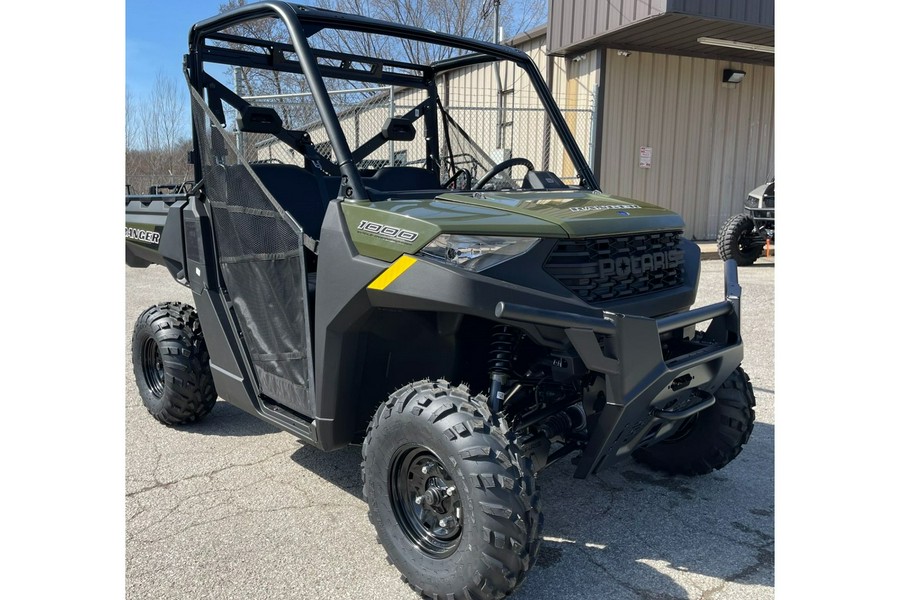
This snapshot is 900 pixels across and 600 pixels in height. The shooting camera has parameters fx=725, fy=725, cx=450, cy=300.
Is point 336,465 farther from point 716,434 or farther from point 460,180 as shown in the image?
point 716,434

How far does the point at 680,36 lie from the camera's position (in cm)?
1173

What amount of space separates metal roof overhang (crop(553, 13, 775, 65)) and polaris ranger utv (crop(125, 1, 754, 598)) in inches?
313

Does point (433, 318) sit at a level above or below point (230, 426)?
above

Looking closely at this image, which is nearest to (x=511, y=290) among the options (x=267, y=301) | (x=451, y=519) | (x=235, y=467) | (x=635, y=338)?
(x=635, y=338)

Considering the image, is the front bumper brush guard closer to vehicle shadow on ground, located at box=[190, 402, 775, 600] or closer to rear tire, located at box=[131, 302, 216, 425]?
vehicle shadow on ground, located at box=[190, 402, 775, 600]

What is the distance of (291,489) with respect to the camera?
11.4 ft

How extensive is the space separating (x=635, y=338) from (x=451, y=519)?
0.90 metres

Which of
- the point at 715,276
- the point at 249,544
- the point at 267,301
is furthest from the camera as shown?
the point at 715,276

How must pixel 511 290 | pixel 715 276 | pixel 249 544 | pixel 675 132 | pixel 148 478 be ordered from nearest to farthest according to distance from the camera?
pixel 511 290 → pixel 249 544 → pixel 148 478 → pixel 715 276 → pixel 675 132

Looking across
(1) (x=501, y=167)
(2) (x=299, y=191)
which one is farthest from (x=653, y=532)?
(2) (x=299, y=191)

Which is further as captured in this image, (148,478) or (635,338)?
(148,478)

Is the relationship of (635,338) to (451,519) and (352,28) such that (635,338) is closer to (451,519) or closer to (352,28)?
(451,519)

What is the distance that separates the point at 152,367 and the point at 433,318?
7.90 ft

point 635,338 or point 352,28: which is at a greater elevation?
point 352,28
